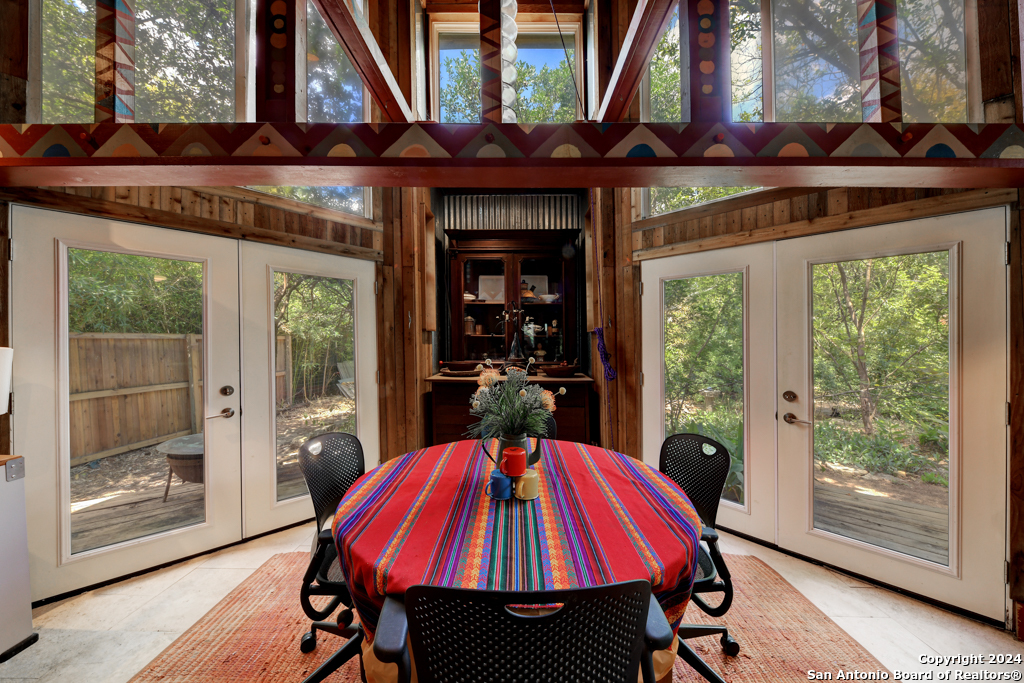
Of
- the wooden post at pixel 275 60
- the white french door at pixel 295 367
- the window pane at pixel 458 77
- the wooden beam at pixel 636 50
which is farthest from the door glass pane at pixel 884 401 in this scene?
the white french door at pixel 295 367

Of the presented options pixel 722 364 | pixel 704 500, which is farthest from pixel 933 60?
pixel 704 500

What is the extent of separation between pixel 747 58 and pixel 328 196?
309 cm

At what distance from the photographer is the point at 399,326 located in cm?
323

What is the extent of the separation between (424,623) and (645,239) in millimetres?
2947

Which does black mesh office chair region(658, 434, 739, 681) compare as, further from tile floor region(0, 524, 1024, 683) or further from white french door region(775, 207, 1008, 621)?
white french door region(775, 207, 1008, 621)

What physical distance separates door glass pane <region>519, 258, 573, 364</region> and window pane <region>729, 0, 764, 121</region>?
6.02ft

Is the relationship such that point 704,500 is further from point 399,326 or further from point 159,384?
point 159,384

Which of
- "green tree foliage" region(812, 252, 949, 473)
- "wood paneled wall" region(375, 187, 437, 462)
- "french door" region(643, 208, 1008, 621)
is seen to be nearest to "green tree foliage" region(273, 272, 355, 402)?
"wood paneled wall" region(375, 187, 437, 462)

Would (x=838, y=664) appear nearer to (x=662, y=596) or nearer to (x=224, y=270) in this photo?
(x=662, y=596)

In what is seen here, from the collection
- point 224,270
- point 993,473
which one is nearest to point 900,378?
point 993,473

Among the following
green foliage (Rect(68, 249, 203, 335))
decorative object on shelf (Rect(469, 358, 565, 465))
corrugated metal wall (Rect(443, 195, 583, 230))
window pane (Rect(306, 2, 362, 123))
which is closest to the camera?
decorative object on shelf (Rect(469, 358, 565, 465))

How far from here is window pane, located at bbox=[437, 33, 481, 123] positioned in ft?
11.0

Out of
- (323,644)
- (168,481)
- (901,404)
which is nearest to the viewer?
(323,644)

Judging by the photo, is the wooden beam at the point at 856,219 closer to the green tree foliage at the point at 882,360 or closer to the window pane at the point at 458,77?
the green tree foliage at the point at 882,360
